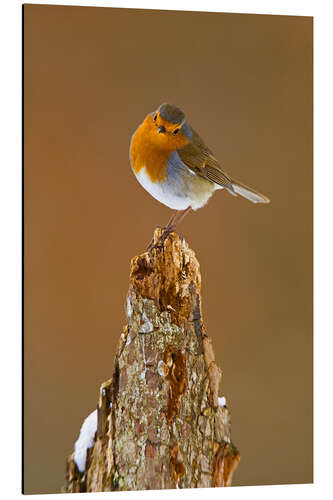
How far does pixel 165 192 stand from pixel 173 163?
134 millimetres

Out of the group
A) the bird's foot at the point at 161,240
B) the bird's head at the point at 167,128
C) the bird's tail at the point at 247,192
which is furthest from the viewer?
the bird's tail at the point at 247,192

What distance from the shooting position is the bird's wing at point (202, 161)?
349 cm

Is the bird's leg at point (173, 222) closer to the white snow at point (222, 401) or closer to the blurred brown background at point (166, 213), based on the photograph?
the blurred brown background at point (166, 213)

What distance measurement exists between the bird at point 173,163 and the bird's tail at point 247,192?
8 centimetres

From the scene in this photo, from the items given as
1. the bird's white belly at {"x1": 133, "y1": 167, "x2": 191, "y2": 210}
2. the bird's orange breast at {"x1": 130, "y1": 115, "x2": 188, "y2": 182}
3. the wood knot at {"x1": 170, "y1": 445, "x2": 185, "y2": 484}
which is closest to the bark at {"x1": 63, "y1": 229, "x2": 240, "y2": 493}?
the wood knot at {"x1": 170, "y1": 445, "x2": 185, "y2": 484}

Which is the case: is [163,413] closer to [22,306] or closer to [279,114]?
[22,306]

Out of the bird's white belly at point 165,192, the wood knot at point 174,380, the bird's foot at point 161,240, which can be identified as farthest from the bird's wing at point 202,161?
the wood knot at point 174,380

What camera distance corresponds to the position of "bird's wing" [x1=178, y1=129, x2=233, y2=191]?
3486 mm

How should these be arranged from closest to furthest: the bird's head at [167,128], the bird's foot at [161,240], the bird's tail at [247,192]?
the bird's head at [167,128] → the bird's foot at [161,240] → the bird's tail at [247,192]

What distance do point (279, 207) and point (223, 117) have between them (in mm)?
500

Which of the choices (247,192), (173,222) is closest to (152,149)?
(173,222)

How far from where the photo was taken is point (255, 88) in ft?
12.2

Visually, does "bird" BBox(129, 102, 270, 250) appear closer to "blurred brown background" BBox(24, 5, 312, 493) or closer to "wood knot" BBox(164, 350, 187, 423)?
"blurred brown background" BBox(24, 5, 312, 493)

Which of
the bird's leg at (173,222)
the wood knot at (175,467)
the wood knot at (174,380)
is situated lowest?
the wood knot at (175,467)
